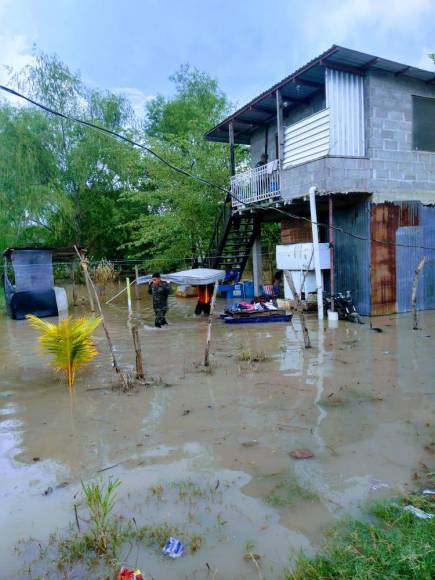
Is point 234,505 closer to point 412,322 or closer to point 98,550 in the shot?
point 98,550

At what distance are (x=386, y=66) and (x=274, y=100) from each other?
11.3 ft

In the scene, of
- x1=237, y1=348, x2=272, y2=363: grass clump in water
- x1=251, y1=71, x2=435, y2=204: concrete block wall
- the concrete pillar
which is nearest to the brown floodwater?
x1=237, y1=348, x2=272, y2=363: grass clump in water

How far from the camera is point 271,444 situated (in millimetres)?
4641

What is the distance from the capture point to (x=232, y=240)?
16.4 m

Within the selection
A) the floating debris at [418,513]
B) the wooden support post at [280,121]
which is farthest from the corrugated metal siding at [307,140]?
the floating debris at [418,513]

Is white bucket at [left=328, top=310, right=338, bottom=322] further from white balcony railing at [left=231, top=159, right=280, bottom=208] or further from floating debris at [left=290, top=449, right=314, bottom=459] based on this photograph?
floating debris at [left=290, top=449, right=314, bottom=459]

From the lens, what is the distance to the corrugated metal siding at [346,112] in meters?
11.0

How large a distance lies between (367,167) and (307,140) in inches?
69.6

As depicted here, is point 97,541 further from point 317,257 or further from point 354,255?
point 354,255

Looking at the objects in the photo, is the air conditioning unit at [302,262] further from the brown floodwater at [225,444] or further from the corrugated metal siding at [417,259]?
the brown floodwater at [225,444]

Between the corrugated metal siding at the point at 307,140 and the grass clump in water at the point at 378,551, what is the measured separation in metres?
9.68

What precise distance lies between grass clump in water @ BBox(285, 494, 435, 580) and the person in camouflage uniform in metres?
9.10

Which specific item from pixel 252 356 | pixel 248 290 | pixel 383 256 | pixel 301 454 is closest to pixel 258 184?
pixel 383 256

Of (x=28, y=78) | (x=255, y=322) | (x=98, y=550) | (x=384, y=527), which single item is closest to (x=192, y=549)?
(x=98, y=550)
